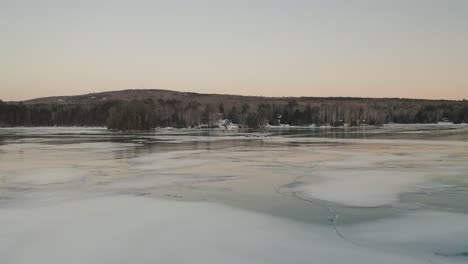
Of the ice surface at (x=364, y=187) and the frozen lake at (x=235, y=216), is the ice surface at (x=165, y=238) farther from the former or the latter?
the ice surface at (x=364, y=187)

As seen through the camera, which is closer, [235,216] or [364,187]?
[235,216]

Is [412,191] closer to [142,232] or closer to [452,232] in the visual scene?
[452,232]

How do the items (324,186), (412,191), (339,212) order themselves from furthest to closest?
(324,186) → (412,191) → (339,212)

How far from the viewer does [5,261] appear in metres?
4.97

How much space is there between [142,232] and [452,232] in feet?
13.6

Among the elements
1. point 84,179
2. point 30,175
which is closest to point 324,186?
point 84,179

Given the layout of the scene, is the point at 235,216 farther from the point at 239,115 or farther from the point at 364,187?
the point at 239,115

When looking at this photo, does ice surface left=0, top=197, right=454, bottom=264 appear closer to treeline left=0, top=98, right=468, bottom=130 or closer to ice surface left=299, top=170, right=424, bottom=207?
ice surface left=299, top=170, right=424, bottom=207

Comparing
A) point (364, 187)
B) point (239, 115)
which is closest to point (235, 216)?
point (364, 187)

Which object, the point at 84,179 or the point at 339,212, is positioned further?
the point at 84,179

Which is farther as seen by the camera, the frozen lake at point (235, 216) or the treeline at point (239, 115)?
the treeline at point (239, 115)

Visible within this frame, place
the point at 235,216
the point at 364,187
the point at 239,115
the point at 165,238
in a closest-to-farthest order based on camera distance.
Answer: the point at 165,238
the point at 235,216
the point at 364,187
the point at 239,115

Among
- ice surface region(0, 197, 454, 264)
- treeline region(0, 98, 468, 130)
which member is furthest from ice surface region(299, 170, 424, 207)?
treeline region(0, 98, 468, 130)

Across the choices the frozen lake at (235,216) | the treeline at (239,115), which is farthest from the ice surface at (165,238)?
the treeline at (239,115)
